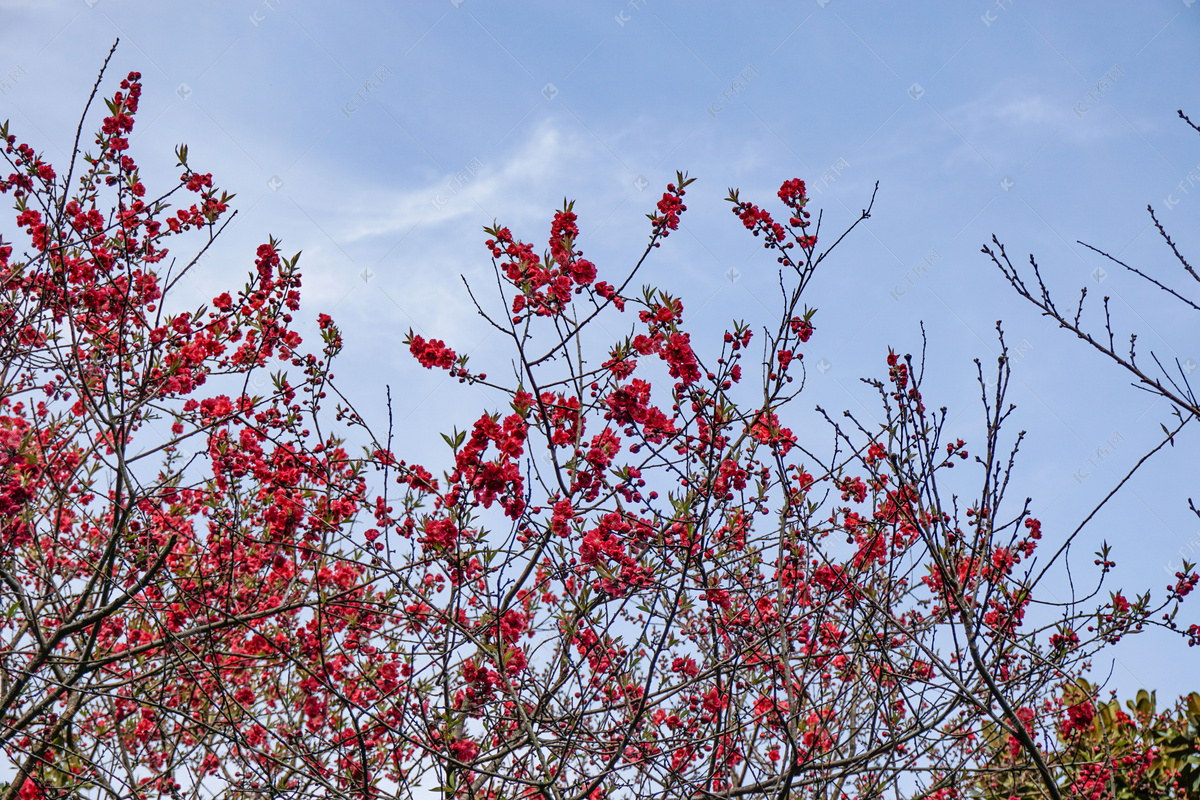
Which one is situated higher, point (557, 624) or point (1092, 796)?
point (557, 624)

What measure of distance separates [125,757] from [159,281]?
2685 mm

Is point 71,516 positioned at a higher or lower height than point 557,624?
higher

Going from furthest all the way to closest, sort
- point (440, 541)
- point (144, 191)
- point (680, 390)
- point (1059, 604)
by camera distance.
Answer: point (144, 191) → point (680, 390) → point (1059, 604) → point (440, 541)

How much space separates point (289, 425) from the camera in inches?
151

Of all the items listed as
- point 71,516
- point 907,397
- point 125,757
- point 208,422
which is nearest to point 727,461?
point 907,397

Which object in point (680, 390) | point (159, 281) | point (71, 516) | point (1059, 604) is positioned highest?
point (159, 281)

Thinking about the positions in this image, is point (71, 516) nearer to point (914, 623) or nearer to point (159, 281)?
point (159, 281)

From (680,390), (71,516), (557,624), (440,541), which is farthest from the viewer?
(71,516)

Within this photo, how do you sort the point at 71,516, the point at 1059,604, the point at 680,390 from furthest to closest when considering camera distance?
the point at 71,516 → the point at 680,390 → the point at 1059,604

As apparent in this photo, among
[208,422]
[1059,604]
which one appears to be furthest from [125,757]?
[1059,604]

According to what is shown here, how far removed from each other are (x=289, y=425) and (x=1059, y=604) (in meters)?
3.60

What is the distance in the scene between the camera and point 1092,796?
4.25 meters

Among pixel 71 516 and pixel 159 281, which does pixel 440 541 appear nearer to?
pixel 159 281

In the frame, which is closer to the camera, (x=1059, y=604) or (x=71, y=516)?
(x=1059, y=604)
